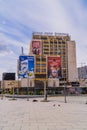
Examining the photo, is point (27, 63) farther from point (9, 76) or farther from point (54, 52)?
point (54, 52)

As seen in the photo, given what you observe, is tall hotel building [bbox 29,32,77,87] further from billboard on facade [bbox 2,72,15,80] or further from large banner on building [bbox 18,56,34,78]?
large banner on building [bbox 18,56,34,78]

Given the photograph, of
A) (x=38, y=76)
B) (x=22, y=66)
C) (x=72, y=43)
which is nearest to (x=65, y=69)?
(x=72, y=43)

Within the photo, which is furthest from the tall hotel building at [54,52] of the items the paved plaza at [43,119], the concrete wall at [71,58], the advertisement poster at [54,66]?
the paved plaza at [43,119]

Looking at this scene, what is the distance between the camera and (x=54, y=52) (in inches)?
5133

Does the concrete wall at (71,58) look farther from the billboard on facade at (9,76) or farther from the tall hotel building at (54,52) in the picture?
the billboard on facade at (9,76)

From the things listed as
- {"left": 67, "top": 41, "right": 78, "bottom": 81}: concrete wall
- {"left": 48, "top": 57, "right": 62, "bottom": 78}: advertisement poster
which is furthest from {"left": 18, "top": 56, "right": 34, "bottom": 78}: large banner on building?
{"left": 67, "top": 41, "right": 78, "bottom": 81}: concrete wall

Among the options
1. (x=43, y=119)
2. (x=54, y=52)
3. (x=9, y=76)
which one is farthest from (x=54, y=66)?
(x=54, y=52)

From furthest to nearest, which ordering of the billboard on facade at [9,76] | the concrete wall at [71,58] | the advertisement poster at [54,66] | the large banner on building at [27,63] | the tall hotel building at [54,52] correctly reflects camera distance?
the billboard on facade at [9,76] → the concrete wall at [71,58] → the tall hotel building at [54,52] → the advertisement poster at [54,66] → the large banner on building at [27,63]

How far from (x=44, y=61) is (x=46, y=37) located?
23.4 m

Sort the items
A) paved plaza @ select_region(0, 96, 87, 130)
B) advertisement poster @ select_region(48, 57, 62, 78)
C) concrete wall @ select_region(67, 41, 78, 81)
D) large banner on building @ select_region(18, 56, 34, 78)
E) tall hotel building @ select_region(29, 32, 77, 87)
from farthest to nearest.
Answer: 1. concrete wall @ select_region(67, 41, 78, 81)
2. tall hotel building @ select_region(29, 32, 77, 87)
3. advertisement poster @ select_region(48, 57, 62, 78)
4. large banner on building @ select_region(18, 56, 34, 78)
5. paved plaza @ select_region(0, 96, 87, 130)

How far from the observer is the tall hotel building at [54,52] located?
3771 inches

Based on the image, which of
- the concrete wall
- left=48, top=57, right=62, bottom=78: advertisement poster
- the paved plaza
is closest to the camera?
the paved plaza

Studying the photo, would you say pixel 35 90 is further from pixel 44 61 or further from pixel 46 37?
pixel 46 37

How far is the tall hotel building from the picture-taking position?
95794mm
